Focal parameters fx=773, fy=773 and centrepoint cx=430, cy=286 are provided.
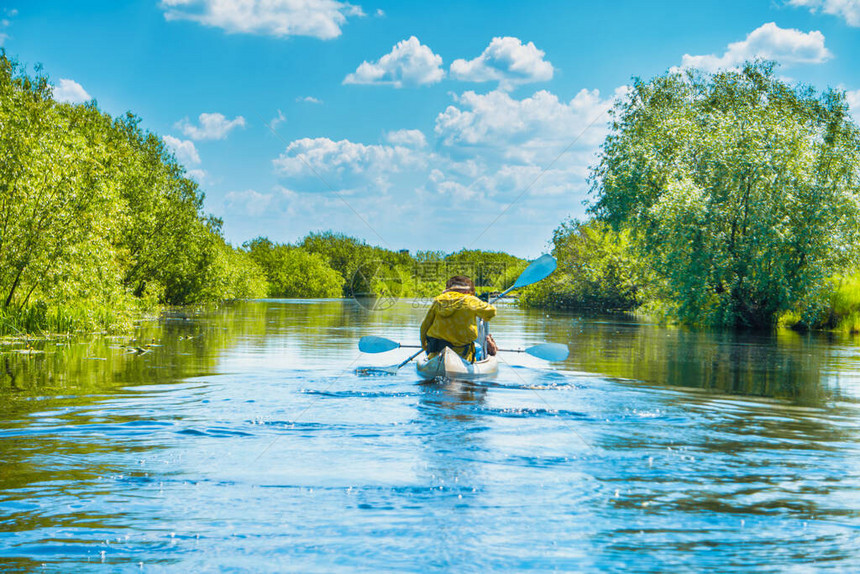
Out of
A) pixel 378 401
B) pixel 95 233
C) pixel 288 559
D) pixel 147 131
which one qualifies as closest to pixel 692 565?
pixel 288 559

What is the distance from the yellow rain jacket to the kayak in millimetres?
452

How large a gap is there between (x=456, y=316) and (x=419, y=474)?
5998 mm

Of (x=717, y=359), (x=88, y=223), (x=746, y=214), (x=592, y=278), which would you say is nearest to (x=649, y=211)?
(x=746, y=214)

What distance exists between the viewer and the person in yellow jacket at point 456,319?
12148mm

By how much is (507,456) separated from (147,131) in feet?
125

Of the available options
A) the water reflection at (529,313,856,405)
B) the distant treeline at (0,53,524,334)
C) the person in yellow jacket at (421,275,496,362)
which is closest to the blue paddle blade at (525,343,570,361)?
the water reflection at (529,313,856,405)

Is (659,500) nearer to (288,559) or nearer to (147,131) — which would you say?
(288,559)

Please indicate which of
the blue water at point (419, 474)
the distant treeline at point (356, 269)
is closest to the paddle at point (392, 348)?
the blue water at point (419, 474)

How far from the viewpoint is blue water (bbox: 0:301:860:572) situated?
4.63 metres

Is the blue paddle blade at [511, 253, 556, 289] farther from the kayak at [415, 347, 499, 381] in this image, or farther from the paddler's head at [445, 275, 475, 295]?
the kayak at [415, 347, 499, 381]

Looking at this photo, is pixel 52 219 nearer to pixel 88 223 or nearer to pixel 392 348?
pixel 88 223

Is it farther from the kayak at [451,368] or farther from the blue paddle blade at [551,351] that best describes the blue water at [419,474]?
the blue paddle blade at [551,351]

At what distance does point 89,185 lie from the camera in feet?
72.2

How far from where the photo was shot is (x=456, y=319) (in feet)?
40.6
